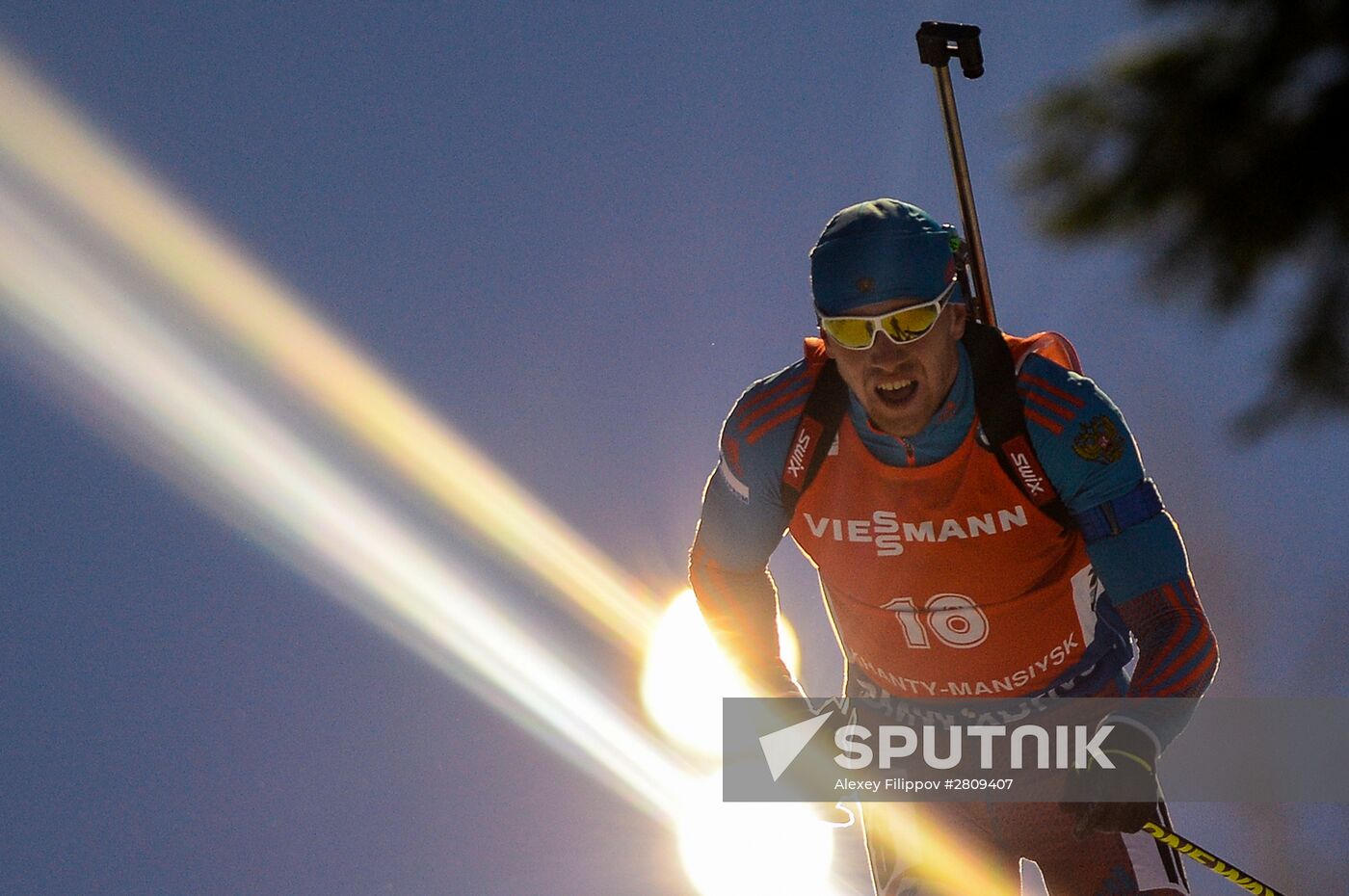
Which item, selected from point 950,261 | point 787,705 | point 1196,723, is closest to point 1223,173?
point 1196,723

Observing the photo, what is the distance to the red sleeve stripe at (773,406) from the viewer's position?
145 inches

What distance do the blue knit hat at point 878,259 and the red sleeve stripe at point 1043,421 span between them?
16.4 inches

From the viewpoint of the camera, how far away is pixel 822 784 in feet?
12.5

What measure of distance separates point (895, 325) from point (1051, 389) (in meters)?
0.45

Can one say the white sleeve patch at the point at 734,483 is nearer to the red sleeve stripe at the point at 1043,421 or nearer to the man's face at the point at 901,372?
the man's face at the point at 901,372

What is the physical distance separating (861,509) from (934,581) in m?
0.30

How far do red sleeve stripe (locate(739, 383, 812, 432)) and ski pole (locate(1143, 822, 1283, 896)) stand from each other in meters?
1.49

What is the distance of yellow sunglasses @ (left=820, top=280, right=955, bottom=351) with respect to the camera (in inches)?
135

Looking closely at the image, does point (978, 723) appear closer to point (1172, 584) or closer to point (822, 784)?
point (822, 784)

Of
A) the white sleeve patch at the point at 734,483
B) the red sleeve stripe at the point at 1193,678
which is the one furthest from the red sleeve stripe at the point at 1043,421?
the white sleeve patch at the point at 734,483

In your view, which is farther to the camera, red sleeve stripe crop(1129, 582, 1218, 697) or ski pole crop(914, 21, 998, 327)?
ski pole crop(914, 21, 998, 327)

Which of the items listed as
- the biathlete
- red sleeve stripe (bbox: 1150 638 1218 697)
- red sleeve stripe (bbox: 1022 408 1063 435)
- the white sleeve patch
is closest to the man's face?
the biathlete

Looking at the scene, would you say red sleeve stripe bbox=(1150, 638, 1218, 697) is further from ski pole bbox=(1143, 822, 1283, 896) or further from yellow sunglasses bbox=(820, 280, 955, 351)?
yellow sunglasses bbox=(820, 280, 955, 351)

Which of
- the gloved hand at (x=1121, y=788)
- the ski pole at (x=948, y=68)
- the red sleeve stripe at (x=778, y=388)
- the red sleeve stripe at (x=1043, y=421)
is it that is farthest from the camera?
the ski pole at (x=948, y=68)
